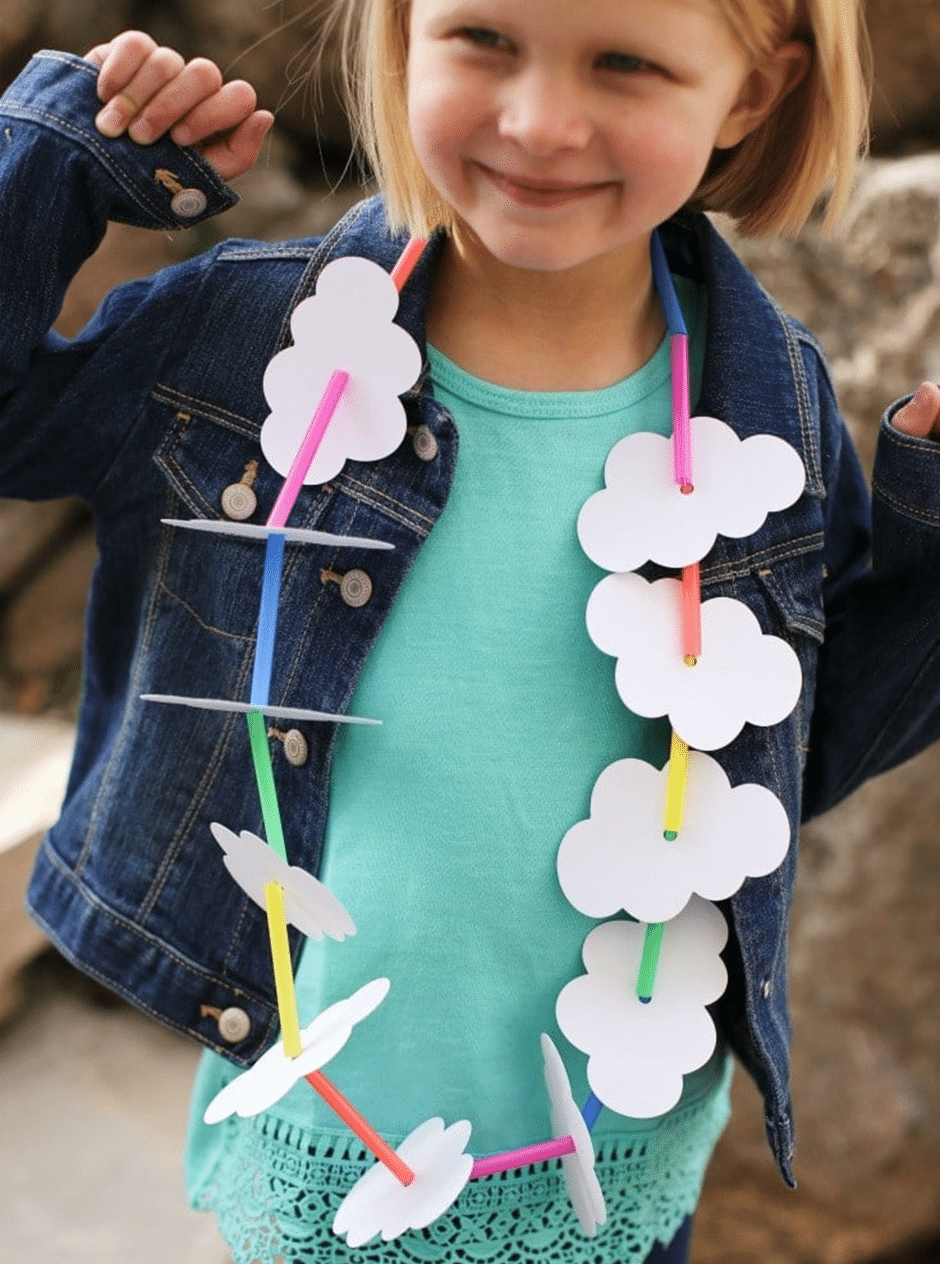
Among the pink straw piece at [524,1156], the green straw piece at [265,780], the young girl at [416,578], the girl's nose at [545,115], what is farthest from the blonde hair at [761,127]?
the pink straw piece at [524,1156]

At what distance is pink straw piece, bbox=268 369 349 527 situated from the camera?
83 centimetres

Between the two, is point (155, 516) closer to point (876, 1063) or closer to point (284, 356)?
point (284, 356)

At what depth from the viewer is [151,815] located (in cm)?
93

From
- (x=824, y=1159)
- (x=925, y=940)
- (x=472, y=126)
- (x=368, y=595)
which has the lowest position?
(x=824, y=1159)

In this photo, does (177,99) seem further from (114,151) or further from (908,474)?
(908,474)

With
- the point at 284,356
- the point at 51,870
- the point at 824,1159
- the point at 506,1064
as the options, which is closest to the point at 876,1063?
the point at 824,1159

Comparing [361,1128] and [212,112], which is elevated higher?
[212,112]

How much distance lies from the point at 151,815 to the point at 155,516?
0.18 meters

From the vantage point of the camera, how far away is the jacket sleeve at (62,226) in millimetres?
818

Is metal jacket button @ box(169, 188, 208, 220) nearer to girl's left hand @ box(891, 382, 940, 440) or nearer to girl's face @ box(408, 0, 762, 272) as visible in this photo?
girl's face @ box(408, 0, 762, 272)

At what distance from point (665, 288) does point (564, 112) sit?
202 mm

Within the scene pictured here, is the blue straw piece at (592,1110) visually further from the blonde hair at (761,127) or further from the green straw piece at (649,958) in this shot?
the blonde hair at (761,127)

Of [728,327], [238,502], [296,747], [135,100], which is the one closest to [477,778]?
[296,747]

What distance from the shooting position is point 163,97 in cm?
82
